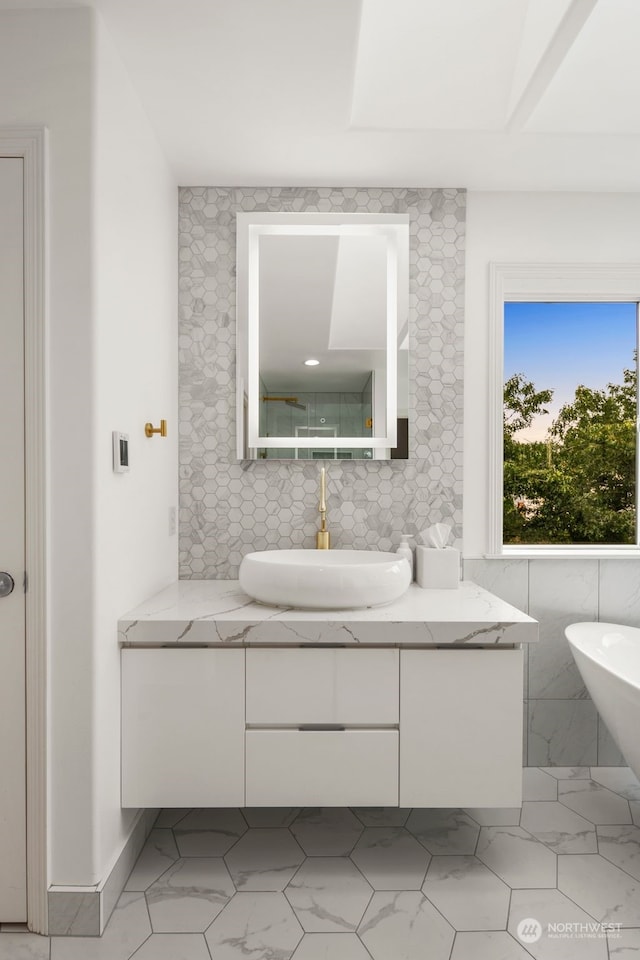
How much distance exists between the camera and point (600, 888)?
5.88 ft

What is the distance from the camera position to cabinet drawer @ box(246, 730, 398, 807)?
5.77ft

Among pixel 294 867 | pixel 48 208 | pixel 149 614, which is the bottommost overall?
pixel 294 867

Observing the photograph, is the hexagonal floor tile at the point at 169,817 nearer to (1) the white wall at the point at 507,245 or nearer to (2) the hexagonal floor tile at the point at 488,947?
(2) the hexagonal floor tile at the point at 488,947

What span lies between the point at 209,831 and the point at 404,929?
758 millimetres

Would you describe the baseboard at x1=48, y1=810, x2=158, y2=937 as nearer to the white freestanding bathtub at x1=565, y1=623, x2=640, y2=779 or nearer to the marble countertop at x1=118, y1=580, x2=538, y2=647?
the marble countertop at x1=118, y1=580, x2=538, y2=647

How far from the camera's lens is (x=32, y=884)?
5.16ft

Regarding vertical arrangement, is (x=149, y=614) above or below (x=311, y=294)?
below

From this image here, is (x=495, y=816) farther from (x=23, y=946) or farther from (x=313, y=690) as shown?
(x=23, y=946)

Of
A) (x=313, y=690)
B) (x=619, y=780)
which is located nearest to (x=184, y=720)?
(x=313, y=690)

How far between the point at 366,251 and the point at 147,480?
1256 mm

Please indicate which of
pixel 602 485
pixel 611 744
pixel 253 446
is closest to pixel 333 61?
pixel 253 446

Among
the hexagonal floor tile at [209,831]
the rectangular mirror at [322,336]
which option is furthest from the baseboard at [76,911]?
the rectangular mirror at [322,336]

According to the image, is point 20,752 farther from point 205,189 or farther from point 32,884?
point 205,189

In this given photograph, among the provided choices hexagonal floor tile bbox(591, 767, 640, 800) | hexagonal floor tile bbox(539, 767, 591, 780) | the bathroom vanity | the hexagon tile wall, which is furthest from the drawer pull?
hexagonal floor tile bbox(591, 767, 640, 800)
